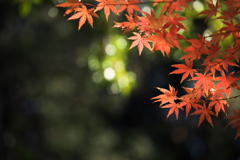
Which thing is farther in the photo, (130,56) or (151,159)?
(151,159)

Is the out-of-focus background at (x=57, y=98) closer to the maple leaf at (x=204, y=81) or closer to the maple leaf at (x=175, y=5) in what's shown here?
the maple leaf at (x=204, y=81)

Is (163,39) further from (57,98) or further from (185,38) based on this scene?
(57,98)

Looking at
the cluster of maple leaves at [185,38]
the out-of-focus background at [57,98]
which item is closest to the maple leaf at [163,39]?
the cluster of maple leaves at [185,38]

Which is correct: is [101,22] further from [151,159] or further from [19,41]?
[151,159]

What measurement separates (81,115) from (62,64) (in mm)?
731

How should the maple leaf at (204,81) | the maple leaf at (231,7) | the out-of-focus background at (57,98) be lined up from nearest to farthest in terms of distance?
the maple leaf at (231,7) < the maple leaf at (204,81) < the out-of-focus background at (57,98)

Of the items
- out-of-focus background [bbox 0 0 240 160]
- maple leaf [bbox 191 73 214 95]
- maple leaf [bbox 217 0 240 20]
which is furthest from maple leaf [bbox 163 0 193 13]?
out-of-focus background [bbox 0 0 240 160]

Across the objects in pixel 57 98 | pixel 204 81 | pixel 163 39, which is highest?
pixel 163 39

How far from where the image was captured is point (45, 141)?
452cm

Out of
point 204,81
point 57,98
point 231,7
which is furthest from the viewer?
point 57,98

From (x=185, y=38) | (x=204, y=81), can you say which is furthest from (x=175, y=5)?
(x=204, y=81)

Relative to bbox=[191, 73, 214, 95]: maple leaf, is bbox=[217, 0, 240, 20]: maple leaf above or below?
above

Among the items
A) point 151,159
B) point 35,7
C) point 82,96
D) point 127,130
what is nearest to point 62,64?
point 82,96

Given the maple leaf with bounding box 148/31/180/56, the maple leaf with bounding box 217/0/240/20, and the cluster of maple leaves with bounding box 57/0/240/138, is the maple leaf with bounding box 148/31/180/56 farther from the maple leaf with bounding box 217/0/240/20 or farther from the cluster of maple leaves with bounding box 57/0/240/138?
the maple leaf with bounding box 217/0/240/20
